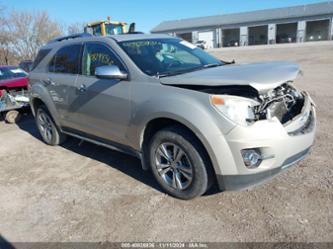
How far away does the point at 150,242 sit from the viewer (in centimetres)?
263

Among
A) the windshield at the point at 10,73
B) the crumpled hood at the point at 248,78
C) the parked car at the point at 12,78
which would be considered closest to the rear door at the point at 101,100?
the crumpled hood at the point at 248,78

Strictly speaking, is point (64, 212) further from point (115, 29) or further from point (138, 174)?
point (115, 29)

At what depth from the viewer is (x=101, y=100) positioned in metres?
3.80

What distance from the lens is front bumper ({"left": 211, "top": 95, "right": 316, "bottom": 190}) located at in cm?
261

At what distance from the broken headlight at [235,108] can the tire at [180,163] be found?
453mm

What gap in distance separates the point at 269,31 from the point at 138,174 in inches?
2062

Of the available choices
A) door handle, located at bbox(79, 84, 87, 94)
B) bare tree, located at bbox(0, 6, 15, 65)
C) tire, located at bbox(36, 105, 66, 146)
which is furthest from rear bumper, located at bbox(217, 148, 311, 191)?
bare tree, located at bbox(0, 6, 15, 65)

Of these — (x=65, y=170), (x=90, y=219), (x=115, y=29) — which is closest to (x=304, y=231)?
(x=90, y=219)

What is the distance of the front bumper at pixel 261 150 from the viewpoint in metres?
2.61

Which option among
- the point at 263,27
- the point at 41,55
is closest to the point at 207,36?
the point at 263,27

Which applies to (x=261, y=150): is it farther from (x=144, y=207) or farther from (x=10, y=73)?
(x=10, y=73)

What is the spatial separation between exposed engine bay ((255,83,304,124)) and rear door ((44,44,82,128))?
280 cm

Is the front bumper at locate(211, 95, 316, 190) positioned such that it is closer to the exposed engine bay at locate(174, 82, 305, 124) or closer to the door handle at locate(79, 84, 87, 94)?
the exposed engine bay at locate(174, 82, 305, 124)

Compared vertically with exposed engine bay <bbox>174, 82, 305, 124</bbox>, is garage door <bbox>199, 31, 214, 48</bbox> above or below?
above
